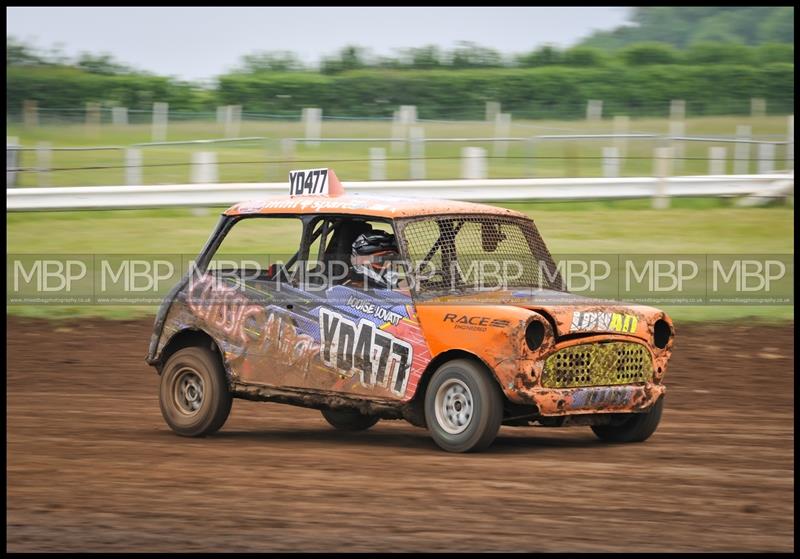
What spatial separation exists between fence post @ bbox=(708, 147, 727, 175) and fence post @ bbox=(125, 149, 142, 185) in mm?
9921

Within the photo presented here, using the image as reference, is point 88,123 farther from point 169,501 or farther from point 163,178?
point 169,501

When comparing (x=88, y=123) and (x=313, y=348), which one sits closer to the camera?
(x=313, y=348)

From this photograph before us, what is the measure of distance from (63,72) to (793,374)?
23402mm

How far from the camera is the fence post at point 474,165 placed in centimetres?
2123

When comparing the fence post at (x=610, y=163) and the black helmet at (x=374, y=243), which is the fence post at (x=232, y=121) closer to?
the fence post at (x=610, y=163)

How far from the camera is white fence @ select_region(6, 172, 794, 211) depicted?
1942 cm

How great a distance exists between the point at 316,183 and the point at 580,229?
10652 mm

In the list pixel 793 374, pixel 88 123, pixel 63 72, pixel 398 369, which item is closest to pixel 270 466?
pixel 398 369

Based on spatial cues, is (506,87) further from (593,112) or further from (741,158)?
(741,158)

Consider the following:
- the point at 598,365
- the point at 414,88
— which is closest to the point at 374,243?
the point at 598,365

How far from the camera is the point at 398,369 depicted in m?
8.16

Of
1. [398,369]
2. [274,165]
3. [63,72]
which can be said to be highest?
[63,72]

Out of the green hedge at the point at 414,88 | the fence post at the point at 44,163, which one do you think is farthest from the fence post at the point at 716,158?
the fence post at the point at 44,163

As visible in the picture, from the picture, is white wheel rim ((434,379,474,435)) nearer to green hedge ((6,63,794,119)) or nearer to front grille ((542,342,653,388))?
front grille ((542,342,653,388))
